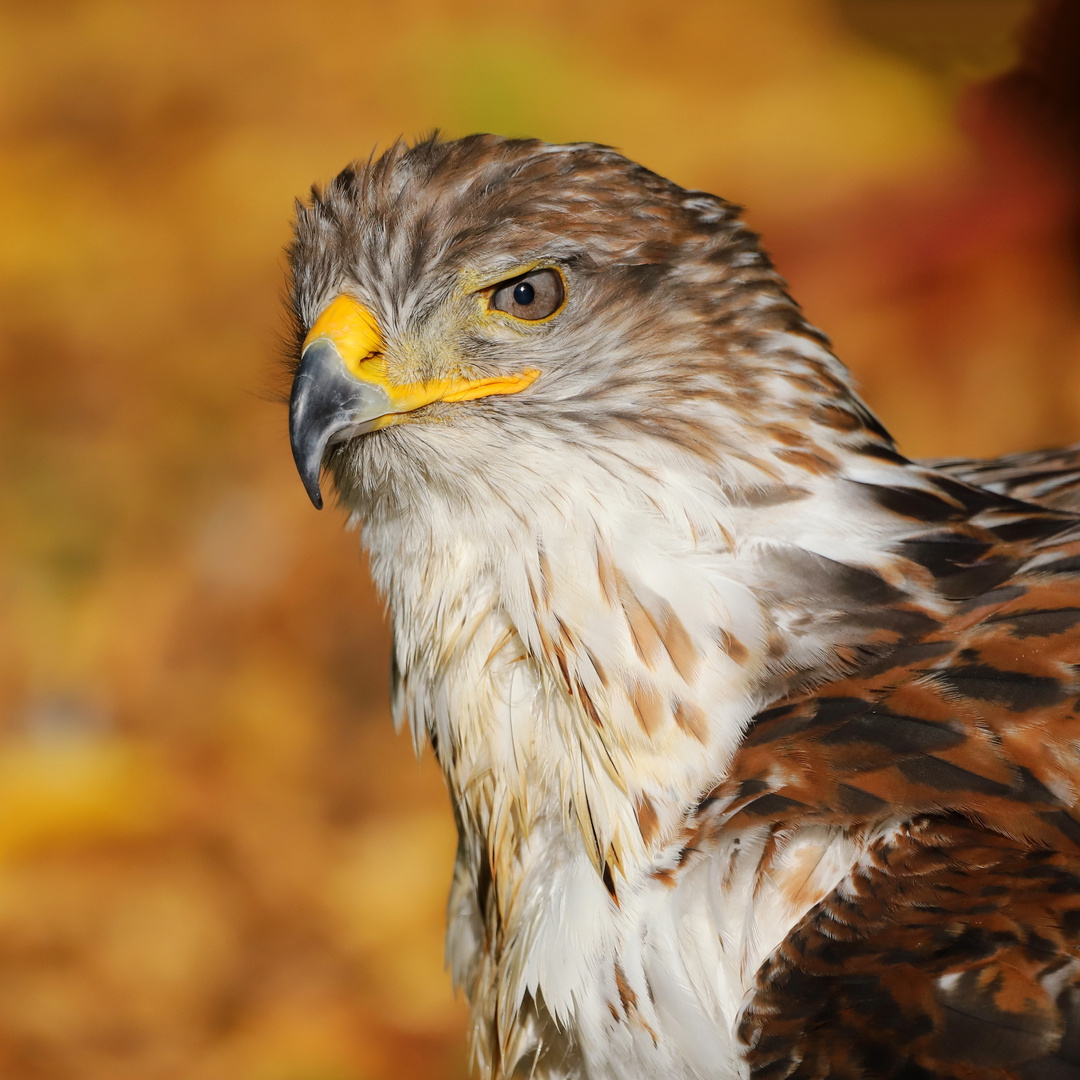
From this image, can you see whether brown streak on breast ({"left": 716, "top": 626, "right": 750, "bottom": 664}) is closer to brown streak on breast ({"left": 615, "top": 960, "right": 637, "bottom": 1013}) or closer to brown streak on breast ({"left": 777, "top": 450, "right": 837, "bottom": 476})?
brown streak on breast ({"left": 777, "top": 450, "right": 837, "bottom": 476})

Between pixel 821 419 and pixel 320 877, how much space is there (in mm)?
2920

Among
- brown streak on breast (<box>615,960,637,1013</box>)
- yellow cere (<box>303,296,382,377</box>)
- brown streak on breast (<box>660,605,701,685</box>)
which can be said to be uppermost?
yellow cere (<box>303,296,382,377</box>)

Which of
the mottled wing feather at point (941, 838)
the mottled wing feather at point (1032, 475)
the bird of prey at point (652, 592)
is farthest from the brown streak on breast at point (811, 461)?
the mottled wing feather at point (1032, 475)

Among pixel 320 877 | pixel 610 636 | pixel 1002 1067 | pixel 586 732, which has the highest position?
pixel 610 636

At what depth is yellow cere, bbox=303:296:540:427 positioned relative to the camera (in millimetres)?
1934

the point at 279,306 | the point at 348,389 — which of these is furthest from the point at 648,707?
the point at 279,306

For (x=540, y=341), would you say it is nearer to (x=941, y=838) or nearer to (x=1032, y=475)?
(x=941, y=838)

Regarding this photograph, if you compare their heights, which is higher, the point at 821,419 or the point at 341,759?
the point at 821,419

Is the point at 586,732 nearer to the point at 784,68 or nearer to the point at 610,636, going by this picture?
the point at 610,636

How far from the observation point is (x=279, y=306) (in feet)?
18.5

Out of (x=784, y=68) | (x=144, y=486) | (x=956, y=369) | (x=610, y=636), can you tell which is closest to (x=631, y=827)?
(x=610, y=636)

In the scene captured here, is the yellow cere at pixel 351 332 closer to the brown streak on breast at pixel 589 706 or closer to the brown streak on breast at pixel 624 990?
the brown streak on breast at pixel 589 706

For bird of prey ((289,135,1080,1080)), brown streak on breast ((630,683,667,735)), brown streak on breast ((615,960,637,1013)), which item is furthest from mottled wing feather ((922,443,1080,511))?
brown streak on breast ((615,960,637,1013))

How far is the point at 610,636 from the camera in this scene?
6.07 ft
